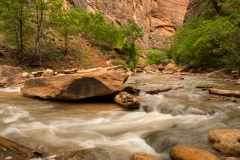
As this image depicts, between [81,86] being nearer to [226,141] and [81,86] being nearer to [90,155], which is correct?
[90,155]

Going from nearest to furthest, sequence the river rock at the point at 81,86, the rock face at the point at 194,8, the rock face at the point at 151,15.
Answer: the river rock at the point at 81,86 → the rock face at the point at 194,8 → the rock face at the point at 151,15

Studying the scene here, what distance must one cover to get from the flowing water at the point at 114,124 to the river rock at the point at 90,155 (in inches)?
2.9

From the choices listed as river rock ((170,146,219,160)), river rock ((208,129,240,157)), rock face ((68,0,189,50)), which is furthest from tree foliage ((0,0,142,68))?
rock face ((68,0,189,50))

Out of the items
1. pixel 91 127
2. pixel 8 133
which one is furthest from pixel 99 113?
pixel 8 133

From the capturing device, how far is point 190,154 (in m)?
3.18

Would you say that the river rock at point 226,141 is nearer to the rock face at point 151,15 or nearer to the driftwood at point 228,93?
the driftwood at point 228,93

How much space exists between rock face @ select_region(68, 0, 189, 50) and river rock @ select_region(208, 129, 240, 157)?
49287 mm

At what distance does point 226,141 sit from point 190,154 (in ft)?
2.84

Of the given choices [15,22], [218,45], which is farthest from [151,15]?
[15,22]

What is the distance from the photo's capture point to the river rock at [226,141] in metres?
3.42

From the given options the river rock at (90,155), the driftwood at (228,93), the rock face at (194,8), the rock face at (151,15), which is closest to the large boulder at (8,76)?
the river rock at (90,155)

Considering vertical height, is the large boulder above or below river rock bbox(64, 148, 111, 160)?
above

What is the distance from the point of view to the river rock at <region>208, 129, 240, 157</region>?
342cm

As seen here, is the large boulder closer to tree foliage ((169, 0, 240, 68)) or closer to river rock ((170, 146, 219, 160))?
river rock ((170, 146, 219, 160))
